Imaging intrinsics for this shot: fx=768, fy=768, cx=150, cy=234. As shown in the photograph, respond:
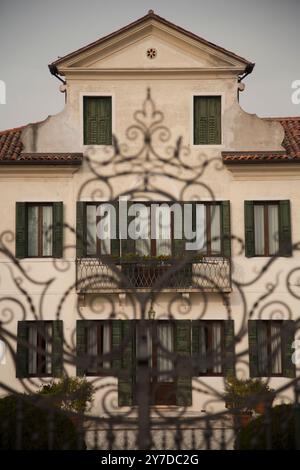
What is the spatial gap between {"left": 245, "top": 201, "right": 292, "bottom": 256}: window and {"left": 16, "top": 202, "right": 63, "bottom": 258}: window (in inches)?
158

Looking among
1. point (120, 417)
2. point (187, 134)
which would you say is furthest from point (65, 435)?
point (187, 134)

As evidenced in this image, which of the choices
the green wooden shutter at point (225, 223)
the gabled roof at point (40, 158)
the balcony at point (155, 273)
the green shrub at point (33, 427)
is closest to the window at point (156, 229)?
the green wooden shutter at point (225, 223)

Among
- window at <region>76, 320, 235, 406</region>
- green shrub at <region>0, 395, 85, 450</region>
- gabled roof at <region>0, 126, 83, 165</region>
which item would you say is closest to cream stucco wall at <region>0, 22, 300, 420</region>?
gabled roof at <region>0, 126, 83, 165</region>

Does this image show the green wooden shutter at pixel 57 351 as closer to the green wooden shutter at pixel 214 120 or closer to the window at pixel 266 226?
the window at pixel 266 226

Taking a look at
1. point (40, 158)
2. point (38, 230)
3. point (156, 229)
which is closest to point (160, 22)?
point (40, 158)

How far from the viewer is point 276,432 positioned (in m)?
6.29

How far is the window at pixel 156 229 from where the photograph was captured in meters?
15.6

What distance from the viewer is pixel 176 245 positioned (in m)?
16.2

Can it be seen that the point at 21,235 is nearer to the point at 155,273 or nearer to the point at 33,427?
the point at 155,273

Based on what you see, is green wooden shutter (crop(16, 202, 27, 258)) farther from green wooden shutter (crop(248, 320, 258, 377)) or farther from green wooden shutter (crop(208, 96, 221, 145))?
green wooden shutter (crop(248, 320, 258, 377))

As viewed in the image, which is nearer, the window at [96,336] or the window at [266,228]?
the window at [96,336]

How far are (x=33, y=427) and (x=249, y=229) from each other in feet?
35.0

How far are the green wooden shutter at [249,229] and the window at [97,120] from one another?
10.7 feet

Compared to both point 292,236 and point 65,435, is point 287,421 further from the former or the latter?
point 292,236
